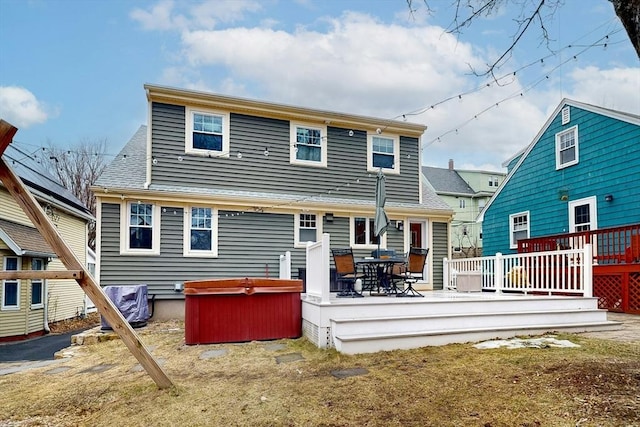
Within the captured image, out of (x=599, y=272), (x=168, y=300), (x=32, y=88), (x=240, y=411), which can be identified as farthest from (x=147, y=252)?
(x=32, y=88)

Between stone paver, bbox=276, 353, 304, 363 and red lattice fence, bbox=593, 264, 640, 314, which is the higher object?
red lattice fence, bbox=593, 264, 640, 314

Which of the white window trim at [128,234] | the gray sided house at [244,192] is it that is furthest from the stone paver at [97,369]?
the white window trim at [128,234]

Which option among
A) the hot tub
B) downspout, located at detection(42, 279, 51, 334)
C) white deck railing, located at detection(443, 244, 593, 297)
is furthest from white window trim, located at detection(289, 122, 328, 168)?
downspout, located at detection(42, 279, 51, 334)

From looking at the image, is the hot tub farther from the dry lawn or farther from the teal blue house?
the teal blue house

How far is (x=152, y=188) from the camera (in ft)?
30.2

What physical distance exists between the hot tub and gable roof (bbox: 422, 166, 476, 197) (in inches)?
877

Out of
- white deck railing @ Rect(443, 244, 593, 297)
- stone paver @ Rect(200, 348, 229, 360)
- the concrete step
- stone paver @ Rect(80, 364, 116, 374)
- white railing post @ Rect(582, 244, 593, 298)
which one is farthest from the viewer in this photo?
white deck railing @ Rect(443, 244, 593, 297)

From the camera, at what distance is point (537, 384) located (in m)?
3.45

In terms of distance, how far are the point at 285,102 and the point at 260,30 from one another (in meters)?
2.73

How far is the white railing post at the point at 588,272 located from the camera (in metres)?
6.77

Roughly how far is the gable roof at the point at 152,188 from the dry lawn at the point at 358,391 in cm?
473

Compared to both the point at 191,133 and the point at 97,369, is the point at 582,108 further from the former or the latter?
the point at 97,369

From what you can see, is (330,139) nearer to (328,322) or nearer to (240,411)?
(328,322)

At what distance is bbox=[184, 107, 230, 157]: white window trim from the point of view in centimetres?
977
